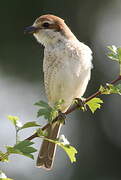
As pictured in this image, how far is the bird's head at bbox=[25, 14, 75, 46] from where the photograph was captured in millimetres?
7914

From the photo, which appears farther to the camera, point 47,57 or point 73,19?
point 73,19

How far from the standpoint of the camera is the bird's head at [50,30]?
7914 mm

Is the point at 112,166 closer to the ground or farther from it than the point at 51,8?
closer to the ground

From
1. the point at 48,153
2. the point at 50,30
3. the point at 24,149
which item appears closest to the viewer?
the point at 24,149

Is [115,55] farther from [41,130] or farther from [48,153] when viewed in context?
[48,153]

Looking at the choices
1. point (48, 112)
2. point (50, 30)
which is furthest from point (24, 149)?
point (50, 30)

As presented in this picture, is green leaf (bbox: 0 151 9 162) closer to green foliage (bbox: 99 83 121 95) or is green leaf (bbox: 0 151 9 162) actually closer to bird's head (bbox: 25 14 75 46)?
green foliage (bbox: 99 83 121 95)

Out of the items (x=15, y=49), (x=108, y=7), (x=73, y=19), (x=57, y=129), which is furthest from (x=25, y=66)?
(x=57, y=129)

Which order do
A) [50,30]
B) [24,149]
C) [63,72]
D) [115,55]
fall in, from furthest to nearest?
[50,30] → [63,72] → [115,55] → [24,149]

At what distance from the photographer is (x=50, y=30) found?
8.04m

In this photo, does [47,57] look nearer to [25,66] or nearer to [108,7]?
[25,66]

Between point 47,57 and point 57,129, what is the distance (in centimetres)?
76

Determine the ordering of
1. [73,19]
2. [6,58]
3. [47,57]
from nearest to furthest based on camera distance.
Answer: [47,57] < [6,58] < [73,19]

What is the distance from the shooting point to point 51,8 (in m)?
13.7
